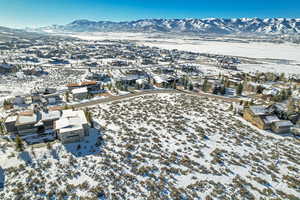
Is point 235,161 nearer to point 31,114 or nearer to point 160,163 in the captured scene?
point 160,163

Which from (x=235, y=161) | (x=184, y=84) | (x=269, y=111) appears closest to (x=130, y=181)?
(x=235, y=161)

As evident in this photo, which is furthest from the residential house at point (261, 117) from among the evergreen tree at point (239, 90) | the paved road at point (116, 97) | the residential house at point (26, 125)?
the residential house at point (26, 125)

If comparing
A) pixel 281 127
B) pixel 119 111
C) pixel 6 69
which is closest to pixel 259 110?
pixel 281 127

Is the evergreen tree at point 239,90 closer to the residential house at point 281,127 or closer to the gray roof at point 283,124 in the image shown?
the gray roof at point 283,124

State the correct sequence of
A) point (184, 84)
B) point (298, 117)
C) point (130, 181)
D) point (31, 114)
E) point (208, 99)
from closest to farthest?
point (130, 181) → point (31, 114) → point (298, 117) → point (208, 99) → point (184, 84)

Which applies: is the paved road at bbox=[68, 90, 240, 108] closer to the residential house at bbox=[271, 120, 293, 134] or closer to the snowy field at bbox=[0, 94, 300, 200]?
the snowy field at bbox=[0, 94, 300, 200]

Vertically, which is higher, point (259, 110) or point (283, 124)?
point (259, 110)

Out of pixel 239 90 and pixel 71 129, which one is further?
pixel 239 90

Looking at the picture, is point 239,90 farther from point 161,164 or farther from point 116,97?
point 161,164
